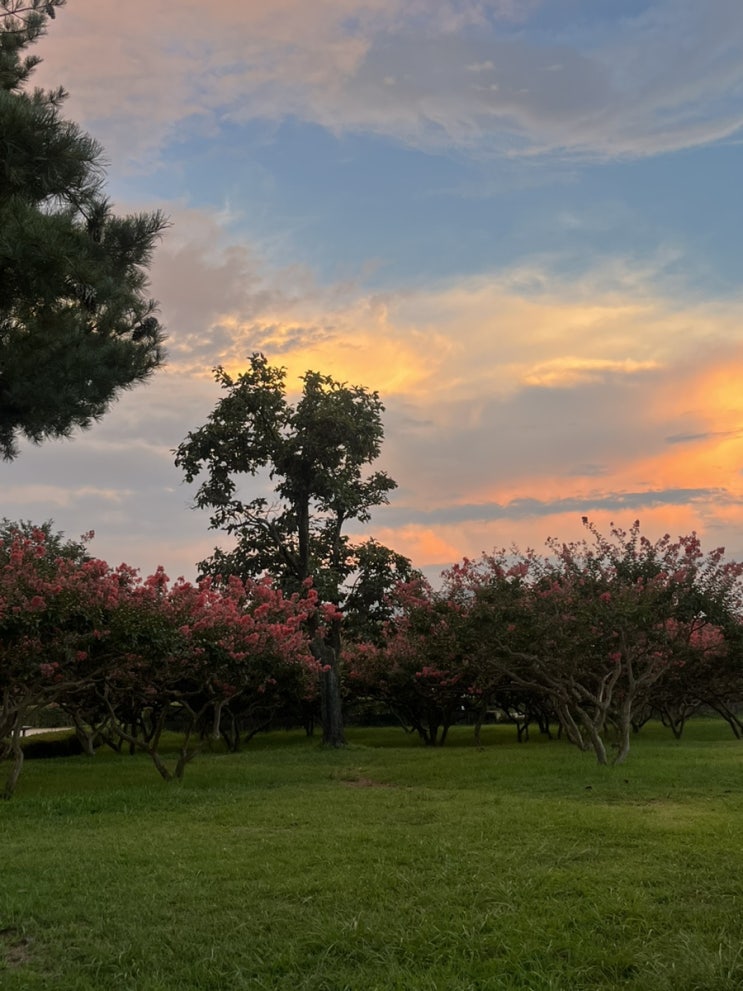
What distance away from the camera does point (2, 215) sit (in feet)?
26.2

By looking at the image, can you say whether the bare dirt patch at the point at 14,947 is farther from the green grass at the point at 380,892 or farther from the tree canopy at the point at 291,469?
the tree canopy at the point at 291,469

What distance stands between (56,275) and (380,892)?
22.2 feet

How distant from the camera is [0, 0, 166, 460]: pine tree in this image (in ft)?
27.3

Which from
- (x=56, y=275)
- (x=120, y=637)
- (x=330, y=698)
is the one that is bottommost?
(x=330, y=698)

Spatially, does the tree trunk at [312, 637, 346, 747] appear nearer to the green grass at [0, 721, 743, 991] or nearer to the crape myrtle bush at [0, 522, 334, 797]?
the crape myrtle bush at [0, 522, 334, 797]

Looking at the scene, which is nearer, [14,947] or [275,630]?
[14,947]

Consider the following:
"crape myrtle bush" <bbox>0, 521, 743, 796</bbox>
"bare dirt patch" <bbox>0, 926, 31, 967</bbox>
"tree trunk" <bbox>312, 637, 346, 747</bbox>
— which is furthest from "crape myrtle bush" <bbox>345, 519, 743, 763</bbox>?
"bare dirt patch" <bbox>0, 926, 31, 967</bbox>

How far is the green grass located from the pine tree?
5671mm

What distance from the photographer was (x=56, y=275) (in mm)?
8414

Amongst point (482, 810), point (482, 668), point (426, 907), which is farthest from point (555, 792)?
point (426, 907)

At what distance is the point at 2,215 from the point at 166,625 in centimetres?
753

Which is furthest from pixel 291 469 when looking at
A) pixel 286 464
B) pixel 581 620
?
pixel 581 620

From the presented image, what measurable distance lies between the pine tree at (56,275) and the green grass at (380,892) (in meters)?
5.67

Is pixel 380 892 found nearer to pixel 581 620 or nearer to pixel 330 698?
pixel 581 620
